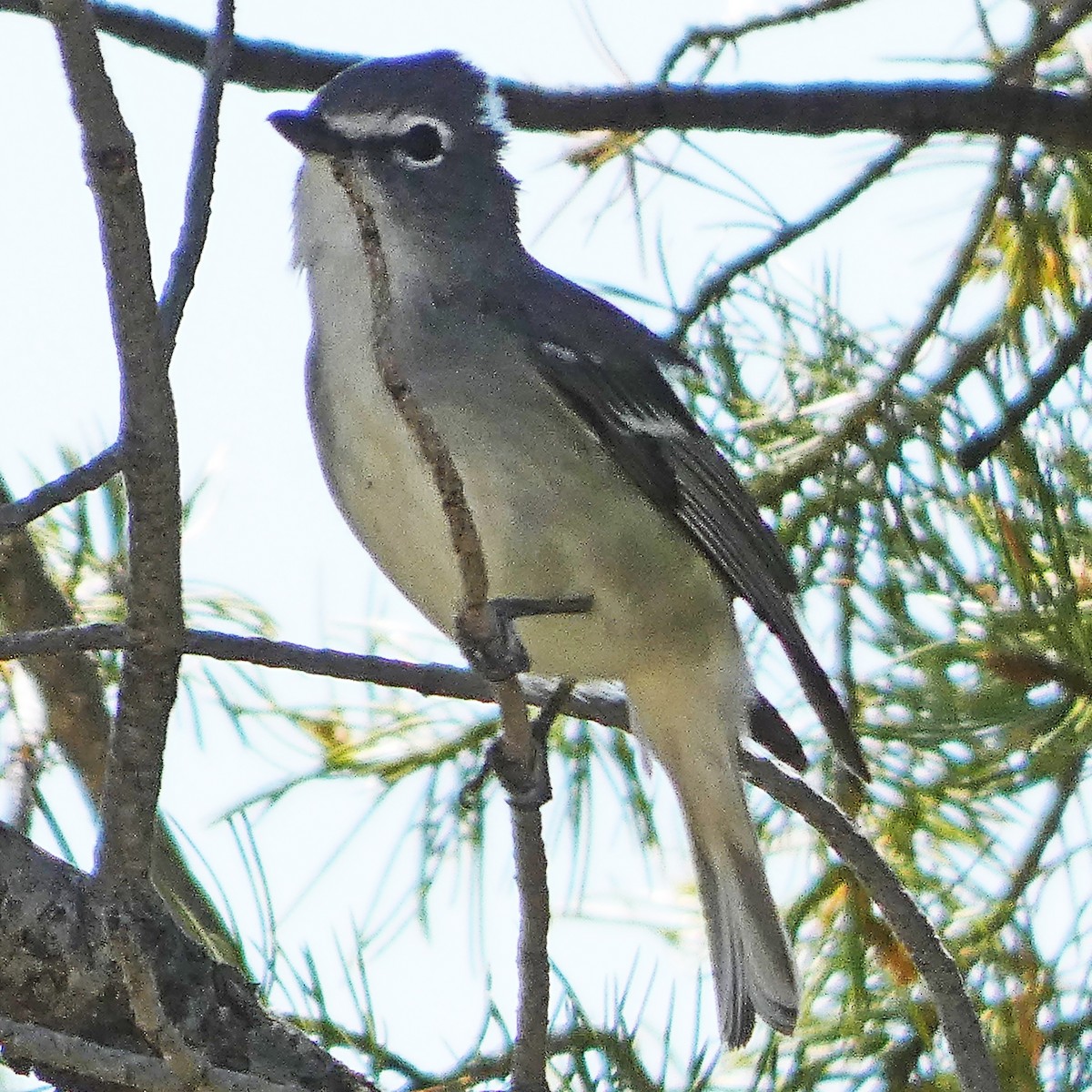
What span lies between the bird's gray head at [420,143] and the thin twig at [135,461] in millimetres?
747

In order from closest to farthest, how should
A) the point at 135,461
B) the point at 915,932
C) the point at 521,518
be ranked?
the point at 135,461
the point at 915,932
the point at 521,518

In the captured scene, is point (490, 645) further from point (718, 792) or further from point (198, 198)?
point (718, 792)

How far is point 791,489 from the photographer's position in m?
2.44

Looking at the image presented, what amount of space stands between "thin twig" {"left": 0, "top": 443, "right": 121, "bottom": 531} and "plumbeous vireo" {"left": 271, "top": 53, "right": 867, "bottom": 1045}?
1.86 ft

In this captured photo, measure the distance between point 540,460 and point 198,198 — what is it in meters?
0.66

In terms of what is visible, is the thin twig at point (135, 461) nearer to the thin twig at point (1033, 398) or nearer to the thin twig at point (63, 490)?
the thin twig at point (63, 490)

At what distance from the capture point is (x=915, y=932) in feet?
6.20

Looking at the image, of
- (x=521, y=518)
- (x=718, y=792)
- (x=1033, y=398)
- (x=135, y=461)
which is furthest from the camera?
(x=718, y=792)

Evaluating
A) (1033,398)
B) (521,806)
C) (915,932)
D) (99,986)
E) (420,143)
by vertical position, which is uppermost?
(420,143)

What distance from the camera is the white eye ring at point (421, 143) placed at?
228 centimetres

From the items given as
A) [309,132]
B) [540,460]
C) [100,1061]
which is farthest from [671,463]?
[100,1061]

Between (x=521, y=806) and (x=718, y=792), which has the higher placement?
(x=718, y=792)

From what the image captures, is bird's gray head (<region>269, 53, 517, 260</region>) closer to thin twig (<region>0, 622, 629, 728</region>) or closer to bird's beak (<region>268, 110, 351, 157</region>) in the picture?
bird's beak (<region>268, 110, 351, 157</region>)

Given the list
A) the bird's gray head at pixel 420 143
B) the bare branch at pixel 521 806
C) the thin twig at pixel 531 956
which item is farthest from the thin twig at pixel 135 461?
the bird's gray head at pixel 420 143
